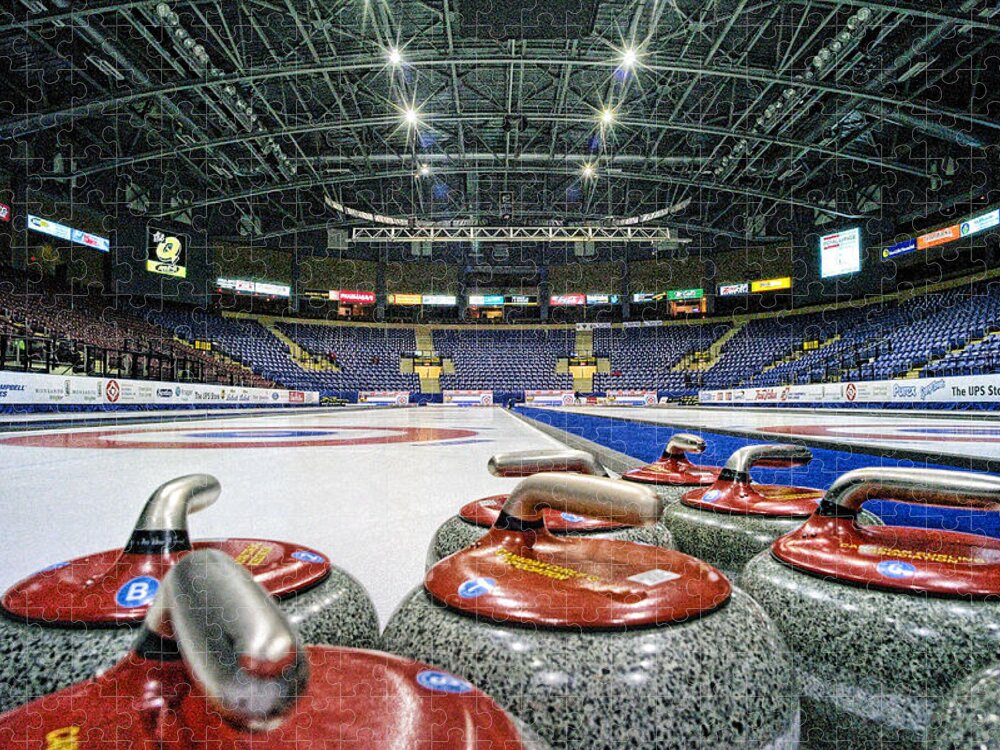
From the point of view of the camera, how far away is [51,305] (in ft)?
40.5

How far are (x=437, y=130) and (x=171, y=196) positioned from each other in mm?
8048

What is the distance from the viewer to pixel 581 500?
1.29ft

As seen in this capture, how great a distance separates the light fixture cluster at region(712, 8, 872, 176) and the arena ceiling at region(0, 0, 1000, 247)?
0.12 feet

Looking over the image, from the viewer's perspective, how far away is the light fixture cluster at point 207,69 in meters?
7.88

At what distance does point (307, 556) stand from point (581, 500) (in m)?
0.27

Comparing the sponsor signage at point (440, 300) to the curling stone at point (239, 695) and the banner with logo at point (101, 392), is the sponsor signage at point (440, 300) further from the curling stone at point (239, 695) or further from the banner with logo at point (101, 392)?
the curling stone at point (239, 695)

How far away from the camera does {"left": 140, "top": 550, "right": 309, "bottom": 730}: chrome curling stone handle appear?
159 millimetres

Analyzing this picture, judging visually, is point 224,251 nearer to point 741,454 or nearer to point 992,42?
point 992,42

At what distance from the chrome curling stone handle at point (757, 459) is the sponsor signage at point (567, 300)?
75.1 feet

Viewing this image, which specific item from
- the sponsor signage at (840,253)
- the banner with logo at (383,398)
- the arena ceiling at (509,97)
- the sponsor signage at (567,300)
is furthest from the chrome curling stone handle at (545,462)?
the sponsor signage at (567,300)

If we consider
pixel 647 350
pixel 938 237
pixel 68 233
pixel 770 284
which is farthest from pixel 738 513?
pixel 647 350

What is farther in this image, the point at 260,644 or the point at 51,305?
the point at 51,305

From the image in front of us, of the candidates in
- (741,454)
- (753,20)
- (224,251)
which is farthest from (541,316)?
(741,454)

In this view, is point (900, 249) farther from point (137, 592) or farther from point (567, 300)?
point (137, 592)
